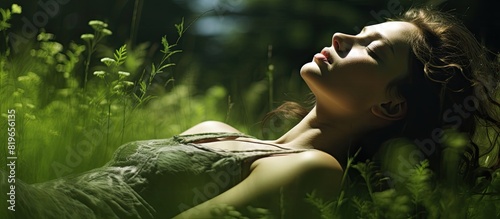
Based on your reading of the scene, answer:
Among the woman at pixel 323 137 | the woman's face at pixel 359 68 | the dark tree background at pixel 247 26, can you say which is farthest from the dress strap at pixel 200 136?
the dark tree background at pixel 247 26

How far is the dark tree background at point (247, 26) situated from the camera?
4.64 meters

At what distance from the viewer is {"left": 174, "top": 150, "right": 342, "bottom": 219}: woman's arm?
5.89ft

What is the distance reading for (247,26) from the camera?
15.6 ft

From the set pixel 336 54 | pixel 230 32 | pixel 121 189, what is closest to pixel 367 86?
pixel 336 54

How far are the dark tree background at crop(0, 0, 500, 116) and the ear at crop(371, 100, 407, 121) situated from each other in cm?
221

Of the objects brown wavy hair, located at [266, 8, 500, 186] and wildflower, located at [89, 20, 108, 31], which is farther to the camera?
wildflower, located at [89, 20, 108, 31]

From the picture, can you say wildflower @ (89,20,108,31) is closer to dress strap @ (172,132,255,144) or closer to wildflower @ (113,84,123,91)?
wildflower @ (113,84,123,91)

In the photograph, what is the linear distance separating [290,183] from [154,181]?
1.19 ft

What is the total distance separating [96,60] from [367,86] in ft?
9.91

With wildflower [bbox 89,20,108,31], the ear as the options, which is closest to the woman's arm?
the ear

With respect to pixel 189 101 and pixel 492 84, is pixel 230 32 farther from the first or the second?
pixel 492 84

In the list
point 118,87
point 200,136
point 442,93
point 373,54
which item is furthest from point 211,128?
point 442,93

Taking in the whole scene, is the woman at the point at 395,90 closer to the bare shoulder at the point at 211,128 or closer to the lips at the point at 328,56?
the lips at the point at 328,56

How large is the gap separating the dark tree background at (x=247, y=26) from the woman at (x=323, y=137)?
220cm
